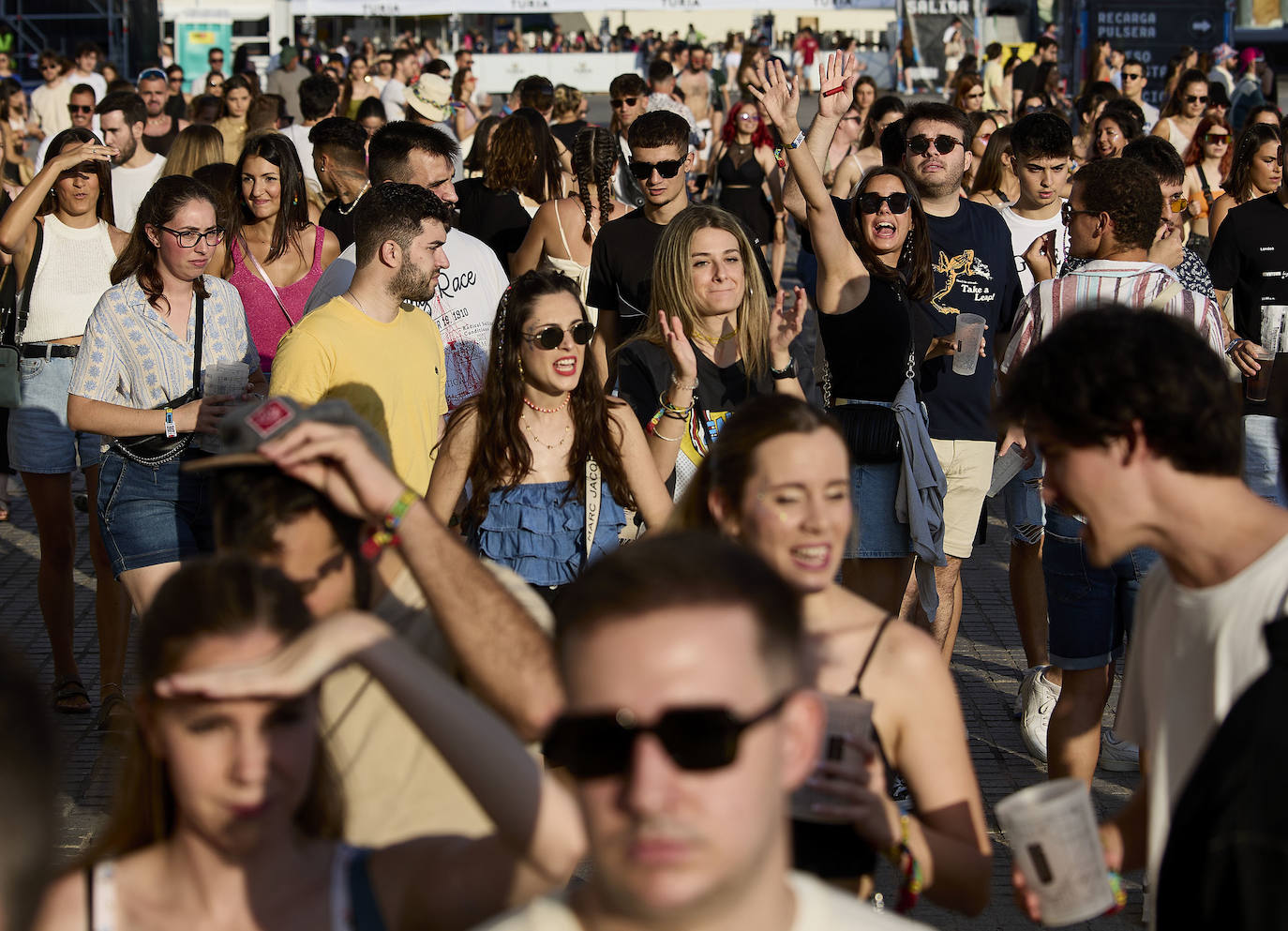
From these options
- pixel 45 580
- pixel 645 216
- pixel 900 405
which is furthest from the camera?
pixel 645 216

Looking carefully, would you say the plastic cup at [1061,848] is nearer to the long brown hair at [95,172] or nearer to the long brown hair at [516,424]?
the long brown hair at [516,424]

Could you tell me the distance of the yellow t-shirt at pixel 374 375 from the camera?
4.70 meters

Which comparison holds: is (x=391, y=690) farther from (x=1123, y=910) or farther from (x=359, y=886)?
(x=1123, y=910)

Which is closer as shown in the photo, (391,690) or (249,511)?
(391,690)

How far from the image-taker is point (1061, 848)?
7.61 feet

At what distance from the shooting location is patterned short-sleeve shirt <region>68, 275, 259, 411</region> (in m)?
5.01

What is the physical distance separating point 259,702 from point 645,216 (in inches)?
193

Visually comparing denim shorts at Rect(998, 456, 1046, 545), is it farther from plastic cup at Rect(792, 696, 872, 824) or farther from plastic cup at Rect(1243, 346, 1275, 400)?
plastic cup at Rect(792, 696, 872, 824)

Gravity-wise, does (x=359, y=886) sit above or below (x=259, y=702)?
below

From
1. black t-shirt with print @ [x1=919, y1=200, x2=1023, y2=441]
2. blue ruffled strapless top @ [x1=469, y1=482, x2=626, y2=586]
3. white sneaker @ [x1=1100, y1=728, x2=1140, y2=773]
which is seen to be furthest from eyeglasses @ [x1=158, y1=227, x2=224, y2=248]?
white sneaker @ [x1=1100, y1=728, x2=1140, y2=773]

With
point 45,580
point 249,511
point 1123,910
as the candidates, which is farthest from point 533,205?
point 249,511

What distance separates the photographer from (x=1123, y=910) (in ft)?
14.0

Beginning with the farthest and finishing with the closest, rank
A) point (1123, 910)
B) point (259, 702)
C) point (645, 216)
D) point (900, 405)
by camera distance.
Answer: point (645, 216)
point (900, 405)
point (1123, 910)
point (259, 702)

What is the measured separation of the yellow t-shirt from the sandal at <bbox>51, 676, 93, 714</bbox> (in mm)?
2012
